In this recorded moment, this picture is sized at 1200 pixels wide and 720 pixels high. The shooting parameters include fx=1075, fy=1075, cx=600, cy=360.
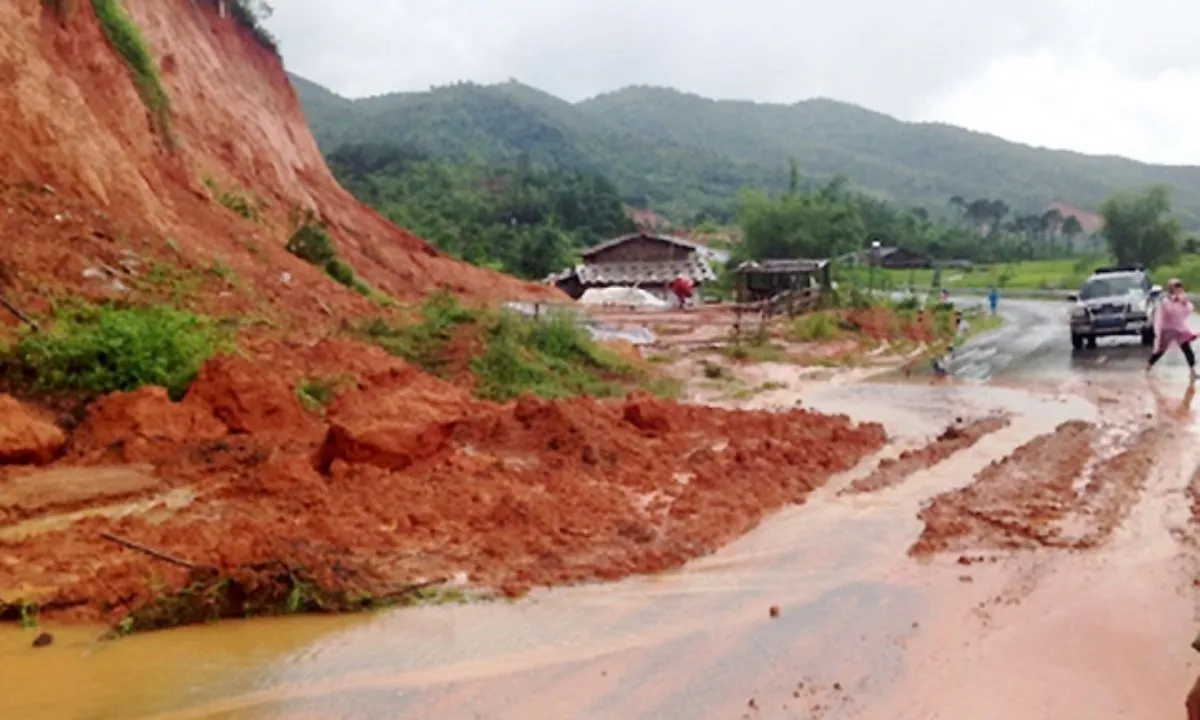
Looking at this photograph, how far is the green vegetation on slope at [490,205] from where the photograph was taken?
172 ft

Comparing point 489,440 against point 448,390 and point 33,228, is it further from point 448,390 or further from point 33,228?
point 33,228

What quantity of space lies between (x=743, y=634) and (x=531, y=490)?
3.41m

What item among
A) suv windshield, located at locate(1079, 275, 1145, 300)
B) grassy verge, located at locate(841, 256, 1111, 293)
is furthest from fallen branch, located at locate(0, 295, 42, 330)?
grassy verge, located at locate(841, 256, 1111, 293)

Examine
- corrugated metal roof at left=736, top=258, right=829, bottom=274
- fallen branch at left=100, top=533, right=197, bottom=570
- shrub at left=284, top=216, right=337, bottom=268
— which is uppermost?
shrub at left=284, top=216, right=337, bottom=268

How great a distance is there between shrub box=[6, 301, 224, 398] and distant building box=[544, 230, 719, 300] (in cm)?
3482

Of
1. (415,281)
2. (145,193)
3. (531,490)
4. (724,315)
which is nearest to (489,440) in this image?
(531,490)

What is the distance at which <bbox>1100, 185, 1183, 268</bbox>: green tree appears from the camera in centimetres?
6531

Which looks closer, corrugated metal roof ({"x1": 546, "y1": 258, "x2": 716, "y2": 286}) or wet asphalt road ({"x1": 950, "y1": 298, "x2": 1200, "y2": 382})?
wet asphalt road ({"x1": 950, "y1": 298, "x2": 1200, "y2": 382})

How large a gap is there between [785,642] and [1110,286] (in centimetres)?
2074

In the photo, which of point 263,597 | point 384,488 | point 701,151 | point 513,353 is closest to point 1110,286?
point 513,353

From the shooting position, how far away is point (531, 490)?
9.90m

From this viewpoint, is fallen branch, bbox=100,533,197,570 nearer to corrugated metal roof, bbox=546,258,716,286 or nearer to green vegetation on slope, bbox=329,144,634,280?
corrugated metal roof, bbox=546,258,716,286

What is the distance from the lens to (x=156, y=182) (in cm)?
2003

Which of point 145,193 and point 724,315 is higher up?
point 145,193
